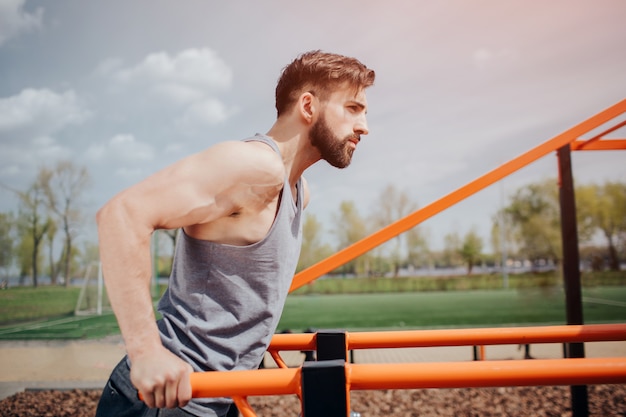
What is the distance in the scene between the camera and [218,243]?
3.81ft

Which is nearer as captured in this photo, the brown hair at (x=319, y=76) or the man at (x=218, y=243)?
the man at (x=218, y=243)

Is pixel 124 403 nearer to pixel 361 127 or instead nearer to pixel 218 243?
pixel 218 243

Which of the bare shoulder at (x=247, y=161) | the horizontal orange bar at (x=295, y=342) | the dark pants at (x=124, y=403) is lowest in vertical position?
the dark pants at (x=124, y=403)

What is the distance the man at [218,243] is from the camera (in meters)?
0.99

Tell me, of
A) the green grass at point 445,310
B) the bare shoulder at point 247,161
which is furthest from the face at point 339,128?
the green grass at point 445,310

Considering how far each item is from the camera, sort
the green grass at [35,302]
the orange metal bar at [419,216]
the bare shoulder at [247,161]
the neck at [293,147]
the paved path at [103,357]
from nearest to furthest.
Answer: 1. the bare shoulder at [247,161]
2. the neck at [293,147]
3. the orange metal bar at [419,216]
4. the paved path at [103,357]
5. the green grass at [35,302]

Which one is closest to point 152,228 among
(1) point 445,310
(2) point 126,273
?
(2) point 126,273

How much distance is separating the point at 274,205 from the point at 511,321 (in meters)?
17.8

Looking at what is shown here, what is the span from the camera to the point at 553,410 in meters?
3.79

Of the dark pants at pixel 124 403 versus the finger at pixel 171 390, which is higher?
the finger at pixel 171 390

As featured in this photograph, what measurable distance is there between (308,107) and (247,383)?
767 millimetres

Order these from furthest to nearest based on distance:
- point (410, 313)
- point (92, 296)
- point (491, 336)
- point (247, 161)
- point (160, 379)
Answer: point (410, 313)
point (92, 296)
point (491, 336)
point (247, 161)
point (160, 379)

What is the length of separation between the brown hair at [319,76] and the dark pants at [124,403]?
83 cm

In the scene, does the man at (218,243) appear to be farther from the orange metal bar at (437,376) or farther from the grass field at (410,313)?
the grass field at (410,313)
